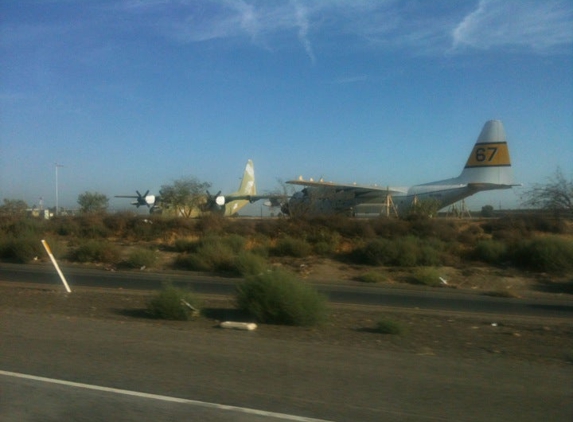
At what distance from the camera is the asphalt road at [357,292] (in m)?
20.6

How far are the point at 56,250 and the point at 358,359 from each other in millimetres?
29585

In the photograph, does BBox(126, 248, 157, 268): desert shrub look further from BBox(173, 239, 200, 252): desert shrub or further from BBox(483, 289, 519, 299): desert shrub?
BBox(483, 289, 519, 299): desert shrub

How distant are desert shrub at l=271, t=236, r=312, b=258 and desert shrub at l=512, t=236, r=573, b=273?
34.7ft

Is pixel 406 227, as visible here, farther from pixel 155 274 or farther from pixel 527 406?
pixel 527 406

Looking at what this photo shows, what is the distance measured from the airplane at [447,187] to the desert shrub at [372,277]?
2656cm

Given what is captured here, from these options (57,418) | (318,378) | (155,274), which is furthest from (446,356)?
(155,274)

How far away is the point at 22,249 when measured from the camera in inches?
1426

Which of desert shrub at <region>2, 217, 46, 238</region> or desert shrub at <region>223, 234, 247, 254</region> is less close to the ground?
desert shrub at <region>2, 217, 46, 238</region>

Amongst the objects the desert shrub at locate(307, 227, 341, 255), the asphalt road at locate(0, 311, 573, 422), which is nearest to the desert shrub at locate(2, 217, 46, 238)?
the desert shrub at locate(307, 227, 341, 255)

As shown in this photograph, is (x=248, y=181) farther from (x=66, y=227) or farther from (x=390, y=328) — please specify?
(x=390, y=328)

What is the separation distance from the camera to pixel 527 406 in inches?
317

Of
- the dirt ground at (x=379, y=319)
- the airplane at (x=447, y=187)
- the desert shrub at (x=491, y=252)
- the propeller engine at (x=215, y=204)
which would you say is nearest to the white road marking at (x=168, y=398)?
the dirt ground at (x=379, y=319)

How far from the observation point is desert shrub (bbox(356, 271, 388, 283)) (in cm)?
2889

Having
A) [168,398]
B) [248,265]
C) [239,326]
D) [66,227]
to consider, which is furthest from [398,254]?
[66,227]
